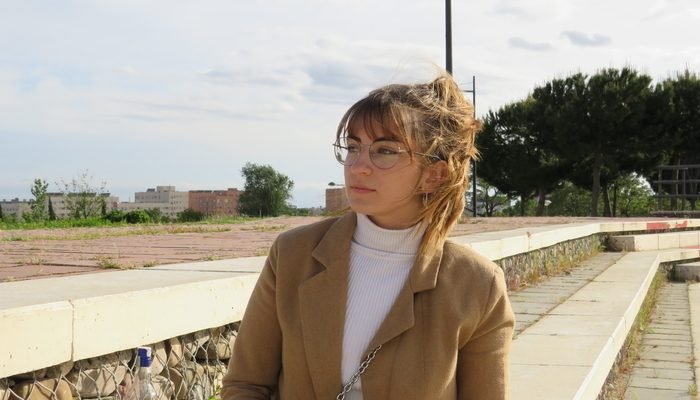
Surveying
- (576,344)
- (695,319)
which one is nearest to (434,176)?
(576,344)

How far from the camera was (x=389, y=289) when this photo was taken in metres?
2.02

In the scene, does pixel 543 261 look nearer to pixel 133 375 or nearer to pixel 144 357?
pixel 133 375

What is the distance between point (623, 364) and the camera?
212 inches

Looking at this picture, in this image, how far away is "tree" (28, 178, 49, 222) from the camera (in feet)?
52.2

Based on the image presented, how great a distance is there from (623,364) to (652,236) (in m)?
8.86

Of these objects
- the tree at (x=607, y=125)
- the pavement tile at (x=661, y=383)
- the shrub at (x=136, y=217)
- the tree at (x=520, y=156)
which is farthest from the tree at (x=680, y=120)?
the pavement tile at (x=661, y=383)

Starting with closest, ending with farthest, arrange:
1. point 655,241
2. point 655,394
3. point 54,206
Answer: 1. point 655,394
2. point 655,241
3. point 54,206

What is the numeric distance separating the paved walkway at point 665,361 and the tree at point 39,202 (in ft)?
38.8

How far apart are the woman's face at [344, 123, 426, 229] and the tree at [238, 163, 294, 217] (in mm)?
28991

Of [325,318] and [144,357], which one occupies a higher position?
[325,318]

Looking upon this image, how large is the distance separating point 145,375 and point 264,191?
34068 millimetres

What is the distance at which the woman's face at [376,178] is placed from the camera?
1.98 meters

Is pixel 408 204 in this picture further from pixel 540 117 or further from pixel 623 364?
pixel 540 117

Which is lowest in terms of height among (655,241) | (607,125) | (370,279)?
(655,241)
